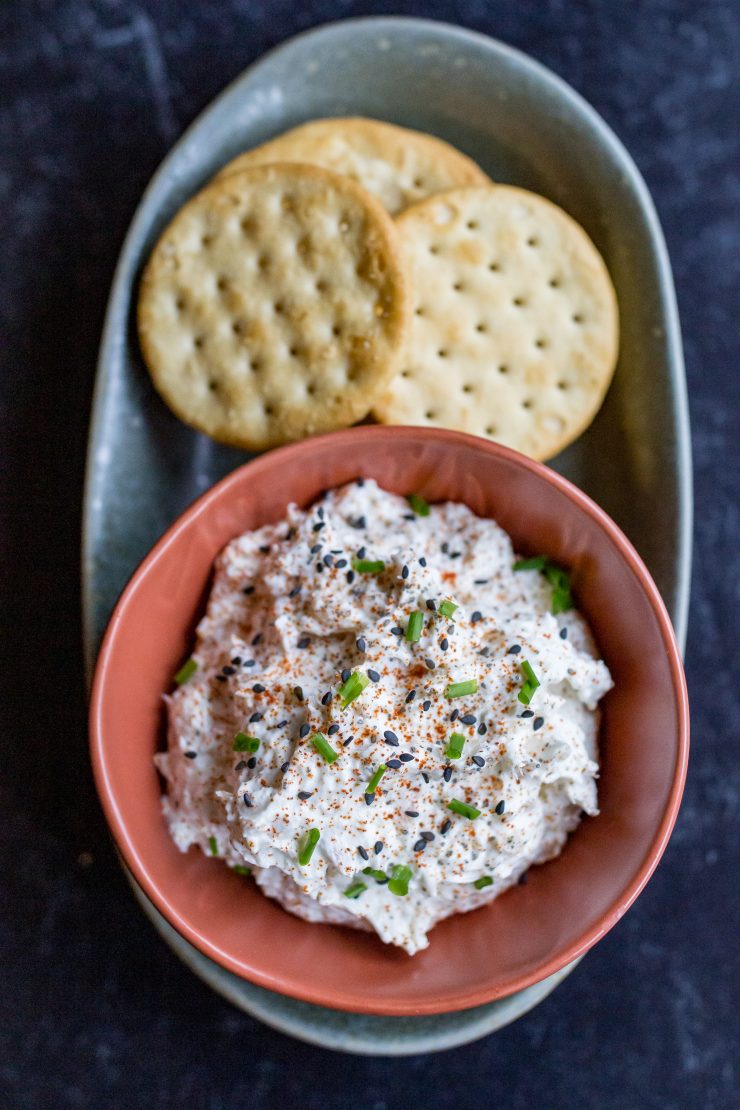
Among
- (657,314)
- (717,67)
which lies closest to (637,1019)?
(657,314)

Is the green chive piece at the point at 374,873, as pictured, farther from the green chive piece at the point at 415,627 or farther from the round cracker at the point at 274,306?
the round cracker at the point at 274,306

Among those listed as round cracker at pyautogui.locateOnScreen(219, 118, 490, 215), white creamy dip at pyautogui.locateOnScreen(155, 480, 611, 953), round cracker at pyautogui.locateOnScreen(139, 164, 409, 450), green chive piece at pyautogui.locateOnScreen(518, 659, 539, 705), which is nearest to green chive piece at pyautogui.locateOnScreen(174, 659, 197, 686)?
white creamy dip at pyautogui.locateOnScreen(155, 480, 611, 953)

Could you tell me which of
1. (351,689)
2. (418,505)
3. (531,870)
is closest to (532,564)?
(418,505)

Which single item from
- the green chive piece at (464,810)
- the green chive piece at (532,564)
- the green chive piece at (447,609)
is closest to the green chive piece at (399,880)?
the green chive piece at (464,810)

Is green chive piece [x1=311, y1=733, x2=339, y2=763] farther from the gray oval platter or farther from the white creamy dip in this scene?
the gray oval platter

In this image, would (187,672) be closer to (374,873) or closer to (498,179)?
(374,873)
